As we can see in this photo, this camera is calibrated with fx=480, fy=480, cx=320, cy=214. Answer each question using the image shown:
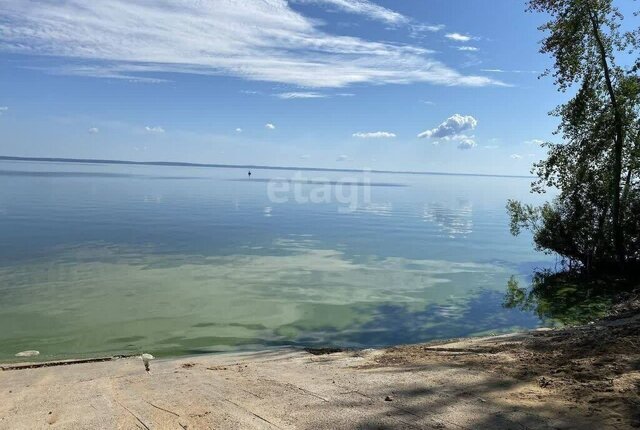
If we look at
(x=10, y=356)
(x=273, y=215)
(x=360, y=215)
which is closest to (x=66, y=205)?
(x=273, y=215)

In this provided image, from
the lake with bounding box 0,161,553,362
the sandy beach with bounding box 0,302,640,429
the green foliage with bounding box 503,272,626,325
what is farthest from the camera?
the green foliage with bounding box 503,272,626,325

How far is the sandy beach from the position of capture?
17.4 ft

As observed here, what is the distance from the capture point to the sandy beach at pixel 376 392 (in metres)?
5.30

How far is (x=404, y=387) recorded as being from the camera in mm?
6488

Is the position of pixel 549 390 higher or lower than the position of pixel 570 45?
lower

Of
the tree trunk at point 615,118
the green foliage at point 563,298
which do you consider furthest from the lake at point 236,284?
the tree trunk at point 615,118

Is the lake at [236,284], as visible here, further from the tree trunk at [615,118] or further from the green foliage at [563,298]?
the tree trunk at [615,118]

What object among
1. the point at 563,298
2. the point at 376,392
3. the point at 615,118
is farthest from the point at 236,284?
the point at 615,118

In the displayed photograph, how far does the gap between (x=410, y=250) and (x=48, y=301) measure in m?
21.0

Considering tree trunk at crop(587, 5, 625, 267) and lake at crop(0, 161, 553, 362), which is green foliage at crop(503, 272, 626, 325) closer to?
lake at crop(0, 161, 553, 362)

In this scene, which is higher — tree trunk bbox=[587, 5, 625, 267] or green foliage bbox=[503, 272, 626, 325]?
tree trunk bbox=[587, 5, 625, 267]

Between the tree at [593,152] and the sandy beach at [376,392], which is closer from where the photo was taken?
the sandy beach at [376,392]

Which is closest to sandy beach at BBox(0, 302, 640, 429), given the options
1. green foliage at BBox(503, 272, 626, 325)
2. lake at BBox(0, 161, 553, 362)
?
lake at BBox(0, 161, 553, 362)

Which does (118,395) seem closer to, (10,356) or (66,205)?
(10,356)
